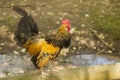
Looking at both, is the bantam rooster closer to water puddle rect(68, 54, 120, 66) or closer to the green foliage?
water puddle rect(68, 54, 120, 66)

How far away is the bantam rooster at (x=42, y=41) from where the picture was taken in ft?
15.5

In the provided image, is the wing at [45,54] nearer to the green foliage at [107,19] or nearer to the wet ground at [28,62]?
the wet ground at [28,62]

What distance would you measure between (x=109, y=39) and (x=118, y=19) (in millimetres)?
1017

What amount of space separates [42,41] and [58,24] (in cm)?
267

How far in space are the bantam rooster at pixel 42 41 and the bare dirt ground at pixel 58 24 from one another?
86 cm

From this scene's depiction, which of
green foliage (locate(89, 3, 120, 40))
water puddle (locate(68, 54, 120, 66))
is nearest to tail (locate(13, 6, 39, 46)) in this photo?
water puddle (locate(68, 54, 120, 66))

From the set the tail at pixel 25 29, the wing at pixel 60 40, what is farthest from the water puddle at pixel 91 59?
the wing at pixel 60 40

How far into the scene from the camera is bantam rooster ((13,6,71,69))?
474 cm

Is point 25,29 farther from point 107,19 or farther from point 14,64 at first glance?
point 107,19

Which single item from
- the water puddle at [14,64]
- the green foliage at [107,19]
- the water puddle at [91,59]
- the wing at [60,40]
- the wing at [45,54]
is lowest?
the water puddle at [91,59]

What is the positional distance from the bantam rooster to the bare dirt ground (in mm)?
863

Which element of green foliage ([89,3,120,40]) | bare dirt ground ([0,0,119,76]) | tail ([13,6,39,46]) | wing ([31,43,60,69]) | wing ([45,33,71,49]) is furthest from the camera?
→ green foliage ([89,3,120,40])

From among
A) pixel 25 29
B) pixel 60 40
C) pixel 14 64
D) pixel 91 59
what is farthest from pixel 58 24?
pixel 60 40

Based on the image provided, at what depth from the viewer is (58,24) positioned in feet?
25.3
